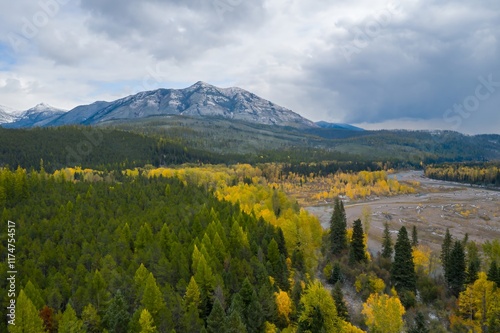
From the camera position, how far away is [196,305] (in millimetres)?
48844

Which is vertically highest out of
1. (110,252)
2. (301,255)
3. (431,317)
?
(110,252)

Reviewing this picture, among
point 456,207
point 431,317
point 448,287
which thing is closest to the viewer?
point 431,317

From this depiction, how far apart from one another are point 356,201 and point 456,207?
4983cm

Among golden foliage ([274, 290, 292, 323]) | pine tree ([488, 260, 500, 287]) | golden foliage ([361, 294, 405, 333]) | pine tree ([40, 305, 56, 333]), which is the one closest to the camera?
pine tree ([40, 305, 56, 333])

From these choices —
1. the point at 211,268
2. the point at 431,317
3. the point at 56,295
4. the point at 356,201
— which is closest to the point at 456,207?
the point at 356,201

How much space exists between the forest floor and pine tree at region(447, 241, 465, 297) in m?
Result: 27.9

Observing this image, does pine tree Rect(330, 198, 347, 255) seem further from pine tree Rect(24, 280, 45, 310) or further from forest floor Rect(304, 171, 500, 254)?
Answer: pine tree Rect(24, 280, 45, 310)

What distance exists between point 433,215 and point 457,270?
3362 inches

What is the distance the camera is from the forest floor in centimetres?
11986

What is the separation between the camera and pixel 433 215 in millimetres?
148750

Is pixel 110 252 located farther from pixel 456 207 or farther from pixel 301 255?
pixel 456 207

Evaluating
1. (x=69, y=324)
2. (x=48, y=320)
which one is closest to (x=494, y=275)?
(x=69, y=324)

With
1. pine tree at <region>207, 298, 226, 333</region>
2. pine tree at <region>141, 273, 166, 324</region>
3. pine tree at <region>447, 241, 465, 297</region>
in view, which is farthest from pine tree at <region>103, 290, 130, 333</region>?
pine tree at <region>447, 241, 465, 297</region>

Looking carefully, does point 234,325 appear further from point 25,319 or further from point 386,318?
point 386,318
